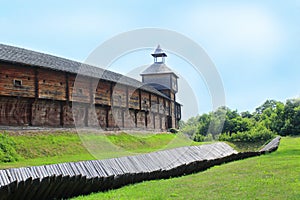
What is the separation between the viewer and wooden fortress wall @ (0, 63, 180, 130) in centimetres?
2217

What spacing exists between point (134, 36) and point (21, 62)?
8.16 metres

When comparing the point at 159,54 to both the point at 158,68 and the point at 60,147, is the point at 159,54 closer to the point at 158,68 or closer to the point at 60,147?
the point at 158,68

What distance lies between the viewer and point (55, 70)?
974 inches

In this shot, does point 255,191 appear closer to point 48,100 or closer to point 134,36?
point 134,36

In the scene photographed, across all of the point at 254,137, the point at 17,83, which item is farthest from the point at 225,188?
the point at 254,137

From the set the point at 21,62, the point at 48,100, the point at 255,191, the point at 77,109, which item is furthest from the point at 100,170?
the point at 77,109

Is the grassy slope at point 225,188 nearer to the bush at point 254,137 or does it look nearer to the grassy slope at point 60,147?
the grassy slope at point 60,147

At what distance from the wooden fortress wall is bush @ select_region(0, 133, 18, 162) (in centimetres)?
335

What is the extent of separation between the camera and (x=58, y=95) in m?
25.4

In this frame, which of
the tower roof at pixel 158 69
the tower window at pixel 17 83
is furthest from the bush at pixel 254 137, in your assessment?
the tower window at pixel 17 83

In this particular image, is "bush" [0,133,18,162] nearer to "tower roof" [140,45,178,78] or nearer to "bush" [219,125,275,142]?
"bush" [219,125,275,142]

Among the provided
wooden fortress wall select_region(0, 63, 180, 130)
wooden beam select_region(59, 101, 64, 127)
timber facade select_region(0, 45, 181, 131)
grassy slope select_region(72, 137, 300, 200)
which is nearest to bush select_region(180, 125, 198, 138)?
wooden fortress wall select_region(0, 63, 180, 130)

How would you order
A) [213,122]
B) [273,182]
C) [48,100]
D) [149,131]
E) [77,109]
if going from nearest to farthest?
1. [273,182]
2. [48,100]
3. [77,109]
4. [149,131]
5. [213,122]

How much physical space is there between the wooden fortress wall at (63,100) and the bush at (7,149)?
3.35m
